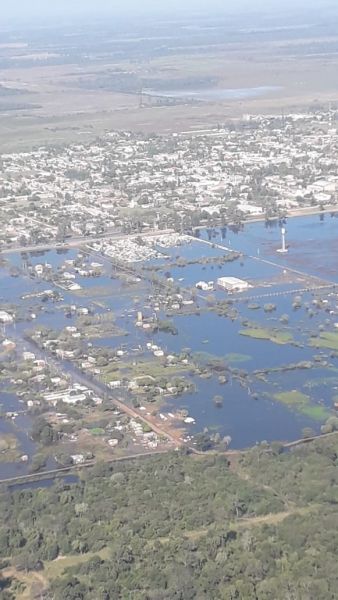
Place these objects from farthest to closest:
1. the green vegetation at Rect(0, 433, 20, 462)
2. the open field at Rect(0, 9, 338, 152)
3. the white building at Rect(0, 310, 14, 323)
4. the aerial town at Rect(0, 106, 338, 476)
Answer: the open field at Rect(0, 9, 338, 152) → the white building at Rect(0, 310, 14, 323) → the aerial town at Rect(0, 106, 338, 476) → the green vegetation at Rect(0, 433, 20, 462)

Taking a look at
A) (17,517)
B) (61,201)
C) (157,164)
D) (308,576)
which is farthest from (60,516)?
(157,164)

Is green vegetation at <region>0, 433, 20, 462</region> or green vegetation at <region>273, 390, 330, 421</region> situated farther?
green vegetation at <region>273, 390, 330, 421</region>

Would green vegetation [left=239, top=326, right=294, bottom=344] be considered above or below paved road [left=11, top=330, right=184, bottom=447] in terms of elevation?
below

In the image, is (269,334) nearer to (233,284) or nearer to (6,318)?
(233,284)

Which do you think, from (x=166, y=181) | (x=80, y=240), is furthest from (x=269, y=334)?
(x=166, y=181)

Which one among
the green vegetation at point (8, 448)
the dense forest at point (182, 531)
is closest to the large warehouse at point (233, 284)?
the green vegetation at point (8, 448)

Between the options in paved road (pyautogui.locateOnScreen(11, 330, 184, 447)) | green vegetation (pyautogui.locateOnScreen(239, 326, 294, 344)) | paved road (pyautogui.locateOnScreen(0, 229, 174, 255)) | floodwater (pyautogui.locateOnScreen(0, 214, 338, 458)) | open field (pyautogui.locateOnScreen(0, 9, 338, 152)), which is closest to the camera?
paved road (pyautogui.locateOnScreen(11, 330, 184, 447))

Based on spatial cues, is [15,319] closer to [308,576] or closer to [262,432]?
[262,432]

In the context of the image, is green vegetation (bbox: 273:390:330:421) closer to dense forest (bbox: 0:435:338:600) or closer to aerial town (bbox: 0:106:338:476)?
aerial town (bbox: 0:106:338:476)

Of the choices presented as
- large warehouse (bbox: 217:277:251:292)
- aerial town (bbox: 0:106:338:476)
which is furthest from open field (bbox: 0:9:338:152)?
large warehouse (bbox: 217:277:251:292)
